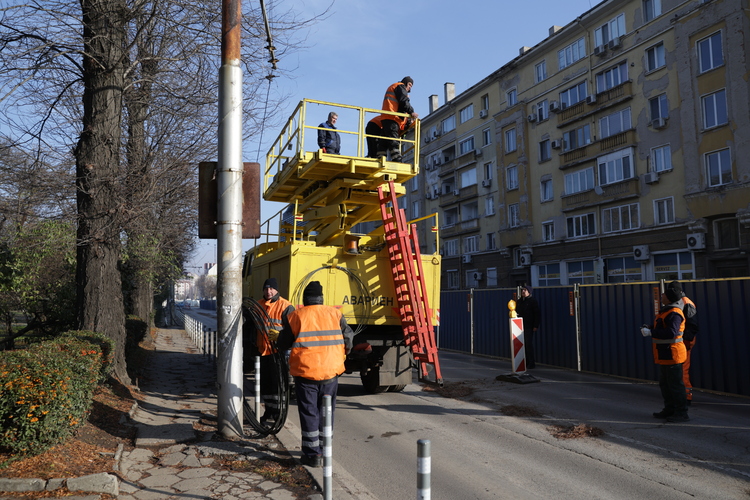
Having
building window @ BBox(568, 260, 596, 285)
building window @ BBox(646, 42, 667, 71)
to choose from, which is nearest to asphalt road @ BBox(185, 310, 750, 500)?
building window @ BBox(568, 260, 596, 285)

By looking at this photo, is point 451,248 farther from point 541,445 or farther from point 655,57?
point 541,445

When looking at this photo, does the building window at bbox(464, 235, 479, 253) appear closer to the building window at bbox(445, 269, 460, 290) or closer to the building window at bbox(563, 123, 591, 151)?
the building window at bbox(445, 269, 460, 290)

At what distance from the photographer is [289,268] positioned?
8.57 meters

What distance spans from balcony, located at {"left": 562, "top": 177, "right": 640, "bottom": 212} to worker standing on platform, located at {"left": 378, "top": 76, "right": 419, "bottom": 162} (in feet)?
67.0

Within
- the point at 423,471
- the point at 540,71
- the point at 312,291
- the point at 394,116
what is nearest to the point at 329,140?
the point at 394,116

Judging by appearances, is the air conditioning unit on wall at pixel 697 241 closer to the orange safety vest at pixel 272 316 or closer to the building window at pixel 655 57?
the building window at pixel 655 57

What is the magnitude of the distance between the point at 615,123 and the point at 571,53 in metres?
5.58

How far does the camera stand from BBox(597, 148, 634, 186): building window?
27312mm

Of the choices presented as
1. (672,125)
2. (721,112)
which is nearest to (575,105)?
(672,125)

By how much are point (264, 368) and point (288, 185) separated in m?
3.84

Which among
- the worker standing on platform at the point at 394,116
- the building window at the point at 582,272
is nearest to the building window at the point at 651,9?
the building window at the point at 582,272

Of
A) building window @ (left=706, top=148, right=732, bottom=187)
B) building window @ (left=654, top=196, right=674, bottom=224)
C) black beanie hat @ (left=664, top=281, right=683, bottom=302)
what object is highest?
building window @ (left=706, top=148, right=732, bottom=187)

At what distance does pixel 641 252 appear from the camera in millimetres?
25859

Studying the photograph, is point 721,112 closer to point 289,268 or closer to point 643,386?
point 643,386
